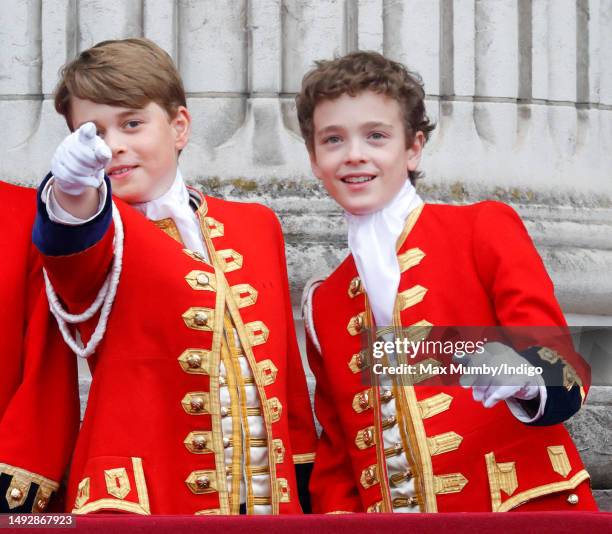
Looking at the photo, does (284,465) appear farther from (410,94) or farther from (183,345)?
(410,94)

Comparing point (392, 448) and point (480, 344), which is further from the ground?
point (480, 344)

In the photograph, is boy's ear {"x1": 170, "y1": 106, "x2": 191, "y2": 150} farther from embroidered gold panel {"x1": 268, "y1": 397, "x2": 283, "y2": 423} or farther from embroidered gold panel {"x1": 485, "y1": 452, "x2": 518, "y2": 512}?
embroidered gold panel {"x1": 485, "y1": 452, "x2": 518, "y2": 512}

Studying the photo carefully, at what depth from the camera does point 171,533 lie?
2.25 meters

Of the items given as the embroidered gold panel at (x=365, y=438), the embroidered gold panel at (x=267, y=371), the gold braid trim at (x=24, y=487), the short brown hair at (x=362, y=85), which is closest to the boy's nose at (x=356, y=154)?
the short brown hair at (x=362, y=85)

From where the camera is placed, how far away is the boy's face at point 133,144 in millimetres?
2932

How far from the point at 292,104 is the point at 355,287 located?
101 centimetres

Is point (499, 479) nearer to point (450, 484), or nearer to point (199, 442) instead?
point (450, 484)

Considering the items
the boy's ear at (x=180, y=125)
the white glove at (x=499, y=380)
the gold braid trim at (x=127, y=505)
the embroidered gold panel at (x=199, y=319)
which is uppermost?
the boy's ear at (x=180, y=125)

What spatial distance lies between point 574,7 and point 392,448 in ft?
6.14

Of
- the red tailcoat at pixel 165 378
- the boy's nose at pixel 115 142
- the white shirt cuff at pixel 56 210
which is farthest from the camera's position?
the boy's nose at pixel 115 142

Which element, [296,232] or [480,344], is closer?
[480,344]

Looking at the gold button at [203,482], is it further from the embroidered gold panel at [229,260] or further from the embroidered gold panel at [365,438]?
the embroidered gold panel at [229,260]

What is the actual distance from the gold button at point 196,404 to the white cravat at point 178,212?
361 millimetres

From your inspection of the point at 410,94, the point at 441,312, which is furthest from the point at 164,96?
the point at 441,312
